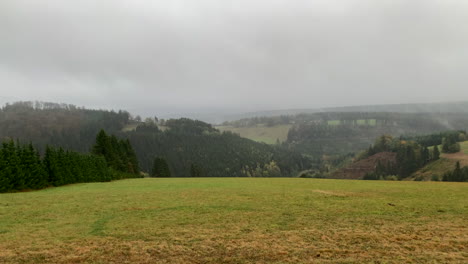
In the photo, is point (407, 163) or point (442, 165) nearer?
point (442, 165)

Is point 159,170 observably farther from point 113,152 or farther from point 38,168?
point 38,168

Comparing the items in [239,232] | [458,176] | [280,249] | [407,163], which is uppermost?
[280,249]

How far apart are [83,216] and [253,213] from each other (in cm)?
1112

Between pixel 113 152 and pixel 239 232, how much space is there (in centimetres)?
7359

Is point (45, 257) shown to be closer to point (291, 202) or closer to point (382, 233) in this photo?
point (382, 233)

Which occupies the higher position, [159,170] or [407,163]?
[159,170]

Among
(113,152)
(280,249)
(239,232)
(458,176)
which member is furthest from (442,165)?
(280,249)

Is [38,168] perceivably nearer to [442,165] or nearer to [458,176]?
[458,176]

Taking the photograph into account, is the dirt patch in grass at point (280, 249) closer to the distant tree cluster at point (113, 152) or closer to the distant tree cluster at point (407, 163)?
the distant tree cluster at point (113, 152)

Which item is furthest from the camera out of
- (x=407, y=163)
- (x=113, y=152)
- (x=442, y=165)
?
(x=407, y=163)

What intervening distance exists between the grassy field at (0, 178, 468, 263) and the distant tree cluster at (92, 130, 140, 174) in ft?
188

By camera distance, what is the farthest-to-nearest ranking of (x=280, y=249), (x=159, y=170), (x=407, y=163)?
(x=407, y=163) < (x=159, y=170) < (x=280, y=249)

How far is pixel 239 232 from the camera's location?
14258 mm

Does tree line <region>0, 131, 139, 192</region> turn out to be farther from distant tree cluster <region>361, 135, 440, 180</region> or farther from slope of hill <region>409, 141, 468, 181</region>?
slope of hill <region>409, 141, 468, 181</region>
